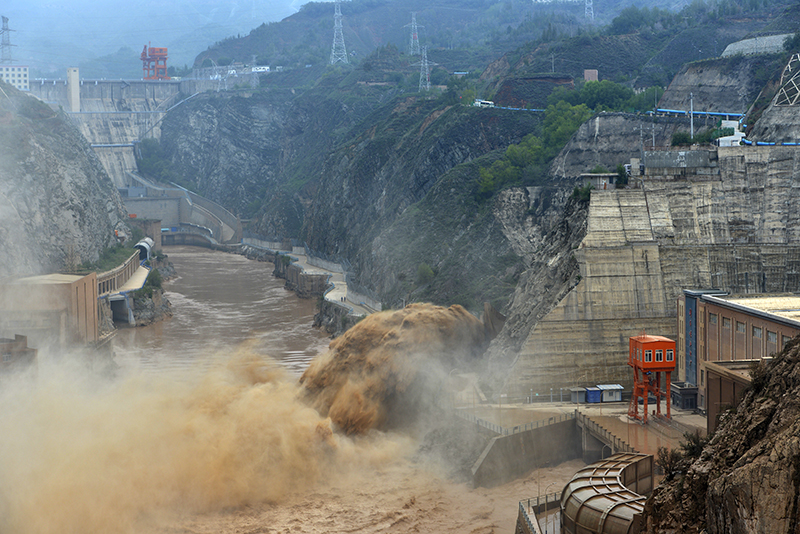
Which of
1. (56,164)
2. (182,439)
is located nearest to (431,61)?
(56,164)

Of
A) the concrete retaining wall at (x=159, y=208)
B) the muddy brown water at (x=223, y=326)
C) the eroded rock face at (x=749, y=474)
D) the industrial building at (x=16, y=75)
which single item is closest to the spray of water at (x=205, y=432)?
the muddy brown water at (x=223, y=326)

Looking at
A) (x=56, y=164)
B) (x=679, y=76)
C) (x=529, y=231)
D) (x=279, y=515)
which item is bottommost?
(x=279, y=515)

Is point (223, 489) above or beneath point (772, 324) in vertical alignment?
beneath

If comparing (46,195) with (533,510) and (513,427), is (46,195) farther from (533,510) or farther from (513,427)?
(533,510)

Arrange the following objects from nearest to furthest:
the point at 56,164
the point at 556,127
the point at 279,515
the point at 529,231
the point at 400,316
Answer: the point at 279,515, the point at 400,316, the point at 529,231, the point at 556,127, the point at 56,164

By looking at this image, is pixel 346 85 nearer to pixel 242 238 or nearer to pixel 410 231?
pixel 242 238

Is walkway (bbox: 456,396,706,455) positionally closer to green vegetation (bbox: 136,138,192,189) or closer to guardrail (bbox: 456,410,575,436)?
guardrail (bbox: 456,410,575,436)
